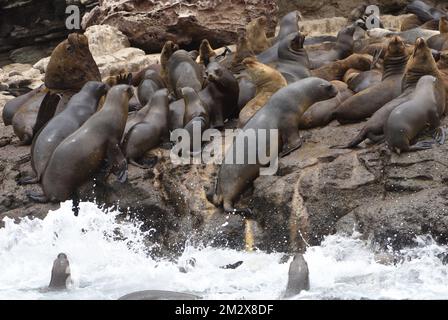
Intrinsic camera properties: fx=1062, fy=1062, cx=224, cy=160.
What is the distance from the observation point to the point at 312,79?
11.0m

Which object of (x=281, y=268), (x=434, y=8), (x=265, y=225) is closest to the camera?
(x=281, y=268)

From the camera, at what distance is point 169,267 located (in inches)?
369

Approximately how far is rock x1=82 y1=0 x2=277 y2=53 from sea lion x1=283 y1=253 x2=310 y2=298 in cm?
754

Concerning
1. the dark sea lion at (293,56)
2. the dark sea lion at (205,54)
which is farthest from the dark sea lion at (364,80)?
the dark sea lion at (205,54)

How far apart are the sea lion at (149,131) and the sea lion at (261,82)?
84 centimetres

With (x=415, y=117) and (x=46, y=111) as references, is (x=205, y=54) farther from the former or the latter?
(x=415, y=117)

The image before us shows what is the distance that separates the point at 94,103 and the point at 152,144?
4.10 feet

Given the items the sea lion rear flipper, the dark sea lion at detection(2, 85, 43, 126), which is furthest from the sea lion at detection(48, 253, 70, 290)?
the dark sea lion at detection(2, 85, 43, 126)

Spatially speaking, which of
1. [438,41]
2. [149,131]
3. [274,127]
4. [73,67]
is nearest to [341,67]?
[438,41]

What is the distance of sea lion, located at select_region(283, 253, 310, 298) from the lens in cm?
827

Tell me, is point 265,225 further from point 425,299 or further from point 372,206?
point 425,299

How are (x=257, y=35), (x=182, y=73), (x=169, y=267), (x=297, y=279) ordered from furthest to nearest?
(x=257, y=35) → (x=182, y=73) → (x=169, y=267) → (x=297, y=279)

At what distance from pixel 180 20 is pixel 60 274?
7165 mm

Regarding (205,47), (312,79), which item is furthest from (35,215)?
(205,47)
